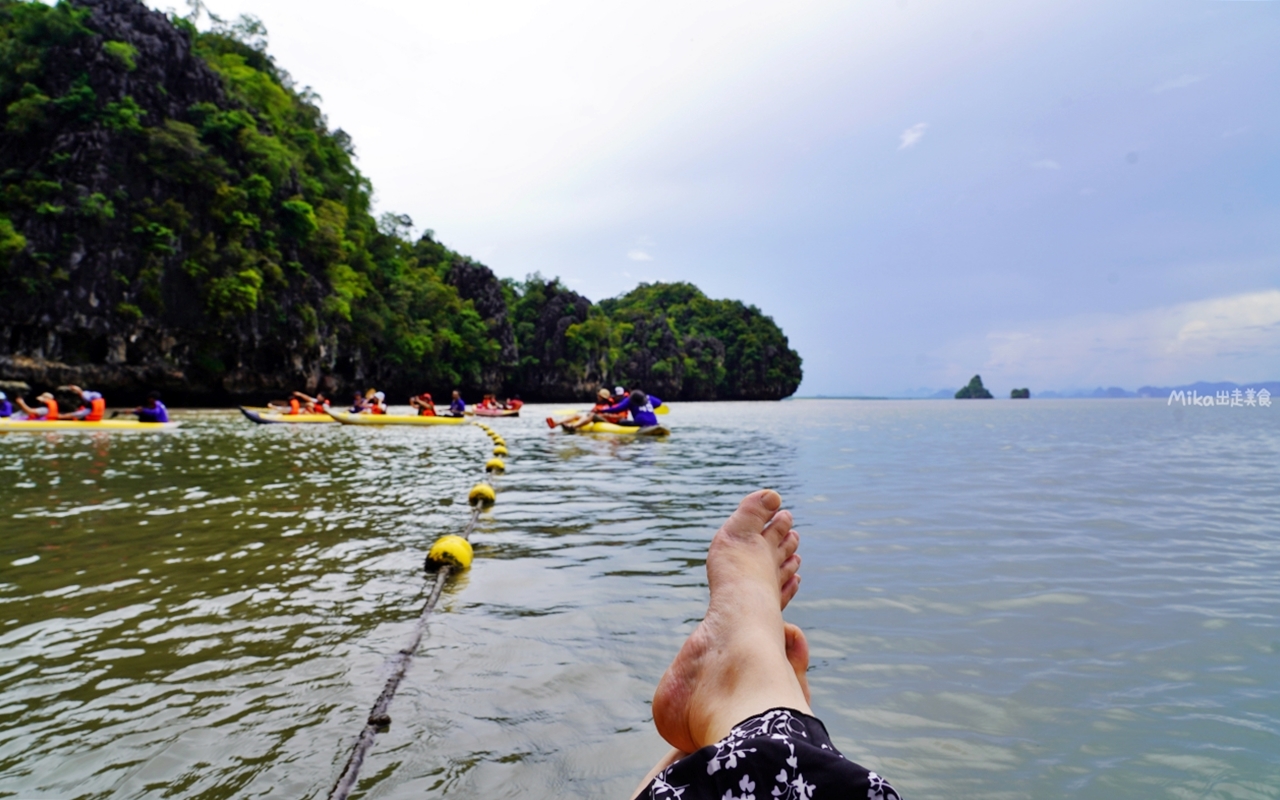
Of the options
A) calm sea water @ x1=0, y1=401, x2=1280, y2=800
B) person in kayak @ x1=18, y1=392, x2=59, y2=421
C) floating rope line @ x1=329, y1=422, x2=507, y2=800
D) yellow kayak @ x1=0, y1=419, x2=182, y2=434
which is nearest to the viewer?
floating rope line @ x1=329, y1=422, x2=507, y2=800

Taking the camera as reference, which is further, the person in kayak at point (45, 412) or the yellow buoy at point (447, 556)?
the person in kayak at point (45, 412)

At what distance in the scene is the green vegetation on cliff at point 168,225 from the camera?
2662 cm

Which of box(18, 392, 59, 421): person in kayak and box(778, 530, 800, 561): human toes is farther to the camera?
box(18, 392, 59, 421): person in kayak

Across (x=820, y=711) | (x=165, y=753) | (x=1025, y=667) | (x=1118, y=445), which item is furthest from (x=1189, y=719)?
(x=1118, y=445)

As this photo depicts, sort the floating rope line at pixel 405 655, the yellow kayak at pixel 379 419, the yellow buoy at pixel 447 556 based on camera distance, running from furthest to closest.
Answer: the yellow kayak at pixel 379 419 → the yellow buoy at pixel 447 556 → the floating rope line at pixel 405 655

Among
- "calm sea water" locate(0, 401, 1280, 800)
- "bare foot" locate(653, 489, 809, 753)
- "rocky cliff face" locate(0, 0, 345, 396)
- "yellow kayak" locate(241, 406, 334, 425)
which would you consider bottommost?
"calm sea water" locate(0, 401, 1280, 800)

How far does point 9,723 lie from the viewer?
2082 mm

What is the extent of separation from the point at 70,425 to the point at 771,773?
59.9ft

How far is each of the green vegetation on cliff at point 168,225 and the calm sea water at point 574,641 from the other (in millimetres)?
26328

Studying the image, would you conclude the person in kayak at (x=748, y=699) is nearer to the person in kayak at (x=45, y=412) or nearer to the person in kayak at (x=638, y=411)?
the person in kayak at (x=638, y=411)

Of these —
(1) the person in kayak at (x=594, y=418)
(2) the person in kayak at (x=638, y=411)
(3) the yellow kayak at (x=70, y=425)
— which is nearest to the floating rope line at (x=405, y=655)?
(2) the person in kayak at (x=638, y=411)

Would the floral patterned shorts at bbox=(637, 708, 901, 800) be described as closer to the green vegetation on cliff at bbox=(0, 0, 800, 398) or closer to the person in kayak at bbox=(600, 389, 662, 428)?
the person in kayak at bbox=(600, 389, 662, 428)

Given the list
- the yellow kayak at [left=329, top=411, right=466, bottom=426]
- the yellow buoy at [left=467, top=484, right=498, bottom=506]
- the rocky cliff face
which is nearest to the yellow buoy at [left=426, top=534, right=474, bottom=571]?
the yellow buoy at [left=467, top=484, right=498, bottom=506]

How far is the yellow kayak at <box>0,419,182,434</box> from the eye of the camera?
1389cm
